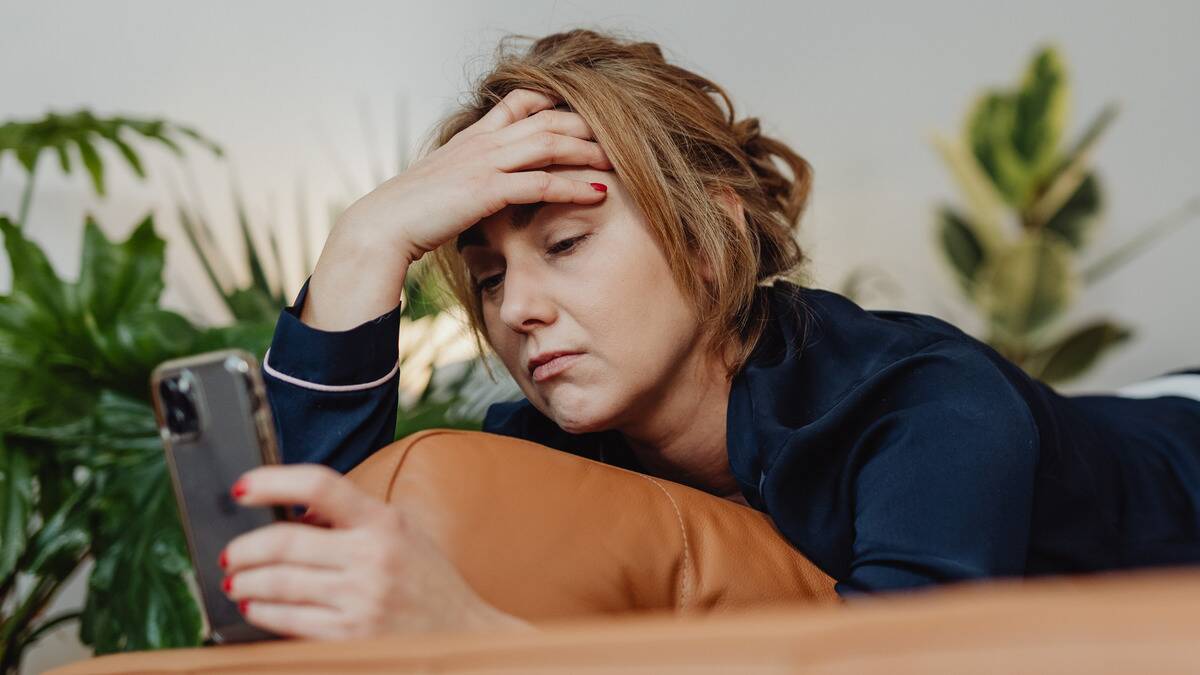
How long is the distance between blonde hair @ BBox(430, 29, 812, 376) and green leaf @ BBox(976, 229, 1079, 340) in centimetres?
151

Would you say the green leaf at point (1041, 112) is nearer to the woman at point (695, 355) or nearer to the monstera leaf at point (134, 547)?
the woman at point (695, 355)

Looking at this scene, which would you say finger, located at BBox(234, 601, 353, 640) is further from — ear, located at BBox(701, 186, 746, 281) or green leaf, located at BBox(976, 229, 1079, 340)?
green leaf, located at BBox(976, 229, 1079, 340)

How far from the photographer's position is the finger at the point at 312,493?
56 cm

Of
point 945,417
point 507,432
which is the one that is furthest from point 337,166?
point 945,417

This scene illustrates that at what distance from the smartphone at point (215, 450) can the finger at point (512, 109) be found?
0.57 m

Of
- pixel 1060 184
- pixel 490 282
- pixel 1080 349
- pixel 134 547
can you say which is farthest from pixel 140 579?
pixel 1060 184

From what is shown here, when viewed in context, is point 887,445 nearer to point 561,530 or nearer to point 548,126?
point 561,530

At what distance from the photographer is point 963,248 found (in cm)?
279

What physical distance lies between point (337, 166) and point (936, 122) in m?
1.72

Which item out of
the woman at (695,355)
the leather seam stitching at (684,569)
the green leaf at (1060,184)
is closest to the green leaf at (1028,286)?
the green leaf at (1060,184)

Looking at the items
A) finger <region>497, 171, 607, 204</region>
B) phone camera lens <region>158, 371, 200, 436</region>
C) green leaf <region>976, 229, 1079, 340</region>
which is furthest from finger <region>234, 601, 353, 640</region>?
green leaf <region>976, 229, 1079, 340</region>

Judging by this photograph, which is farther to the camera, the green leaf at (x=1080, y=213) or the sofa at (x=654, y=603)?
the green leaf at (x=1080, y=213)

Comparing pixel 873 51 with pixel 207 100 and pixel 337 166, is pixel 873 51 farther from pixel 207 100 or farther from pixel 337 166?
pixel 207 100

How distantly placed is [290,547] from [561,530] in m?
0.18
